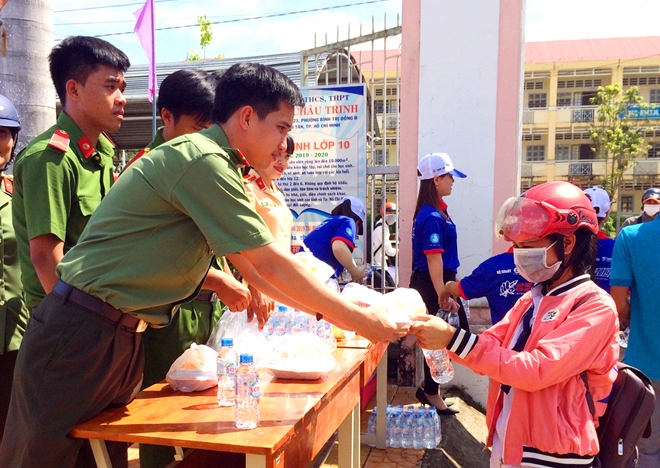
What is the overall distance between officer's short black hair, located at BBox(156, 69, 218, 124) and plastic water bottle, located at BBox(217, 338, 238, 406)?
1192 mm

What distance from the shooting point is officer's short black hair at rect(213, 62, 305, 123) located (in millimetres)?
1915

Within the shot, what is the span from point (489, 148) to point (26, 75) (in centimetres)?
383

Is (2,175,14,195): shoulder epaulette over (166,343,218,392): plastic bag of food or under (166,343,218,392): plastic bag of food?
over

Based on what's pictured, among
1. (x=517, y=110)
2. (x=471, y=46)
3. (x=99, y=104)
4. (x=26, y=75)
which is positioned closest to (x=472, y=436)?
(x=517, y=110)

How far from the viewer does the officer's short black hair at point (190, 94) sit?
263 centimetres

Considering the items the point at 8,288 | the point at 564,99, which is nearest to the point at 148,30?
the point at 8,288

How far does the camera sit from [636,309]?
341 cm

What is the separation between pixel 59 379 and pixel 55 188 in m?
0.81

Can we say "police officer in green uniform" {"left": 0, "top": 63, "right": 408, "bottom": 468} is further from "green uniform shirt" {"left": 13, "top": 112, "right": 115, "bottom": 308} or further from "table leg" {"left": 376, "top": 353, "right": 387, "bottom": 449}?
"table leg" {"left": 376, "top": 353, "right": 387, "bottom": 449}

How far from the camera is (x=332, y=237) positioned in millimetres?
4516

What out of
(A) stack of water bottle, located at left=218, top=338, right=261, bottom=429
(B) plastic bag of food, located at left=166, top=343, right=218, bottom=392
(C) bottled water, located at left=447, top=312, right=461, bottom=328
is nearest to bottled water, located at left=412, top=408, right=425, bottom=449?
(C) bottled water, located at left=447, top=312, right=461, bottom=328

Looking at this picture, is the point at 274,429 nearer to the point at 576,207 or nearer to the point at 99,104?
the point at 576,207

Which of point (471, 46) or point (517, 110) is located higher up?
point (471, 46)

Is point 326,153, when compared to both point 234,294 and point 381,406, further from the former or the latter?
point 234,294
